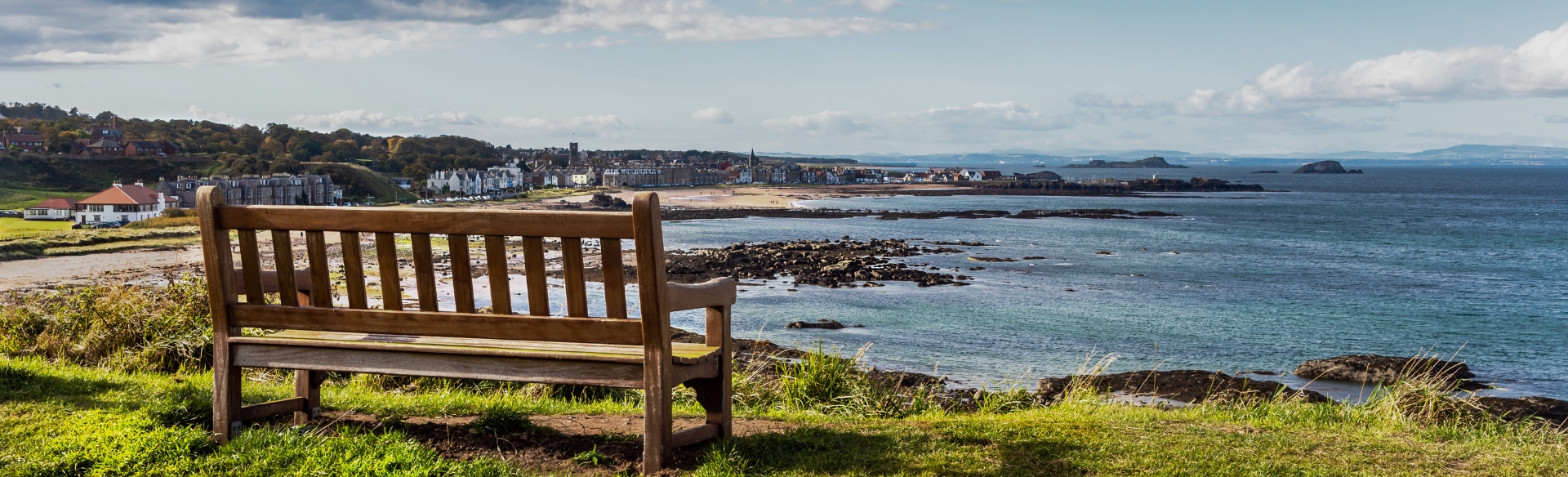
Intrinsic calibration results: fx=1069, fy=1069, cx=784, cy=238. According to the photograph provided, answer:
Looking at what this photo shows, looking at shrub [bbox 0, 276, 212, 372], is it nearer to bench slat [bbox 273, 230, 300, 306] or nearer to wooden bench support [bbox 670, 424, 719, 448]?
bench slat [bbox 273, 230, 300, 306]

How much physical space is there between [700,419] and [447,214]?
1928 millimetres

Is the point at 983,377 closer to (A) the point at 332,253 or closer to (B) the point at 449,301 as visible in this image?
(B) the point at 449,301

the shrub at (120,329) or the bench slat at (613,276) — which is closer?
the bench slat at (613,276)

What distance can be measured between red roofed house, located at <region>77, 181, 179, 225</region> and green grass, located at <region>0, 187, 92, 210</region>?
12233 millimetres

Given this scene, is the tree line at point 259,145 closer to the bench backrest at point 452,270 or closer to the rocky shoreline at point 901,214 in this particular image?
the rocky shoreline at point 901,214

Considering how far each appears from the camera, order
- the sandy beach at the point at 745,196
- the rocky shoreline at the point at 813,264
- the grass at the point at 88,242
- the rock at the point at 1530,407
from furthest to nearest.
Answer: the sandy beach at the point at 745,196 → the grass at the point at 88,242 → the rocky shoreline at the point at 813,264 → the rock at the point at 1530,407

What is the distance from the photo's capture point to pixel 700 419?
516cm

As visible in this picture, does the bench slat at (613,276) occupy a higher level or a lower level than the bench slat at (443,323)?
higher

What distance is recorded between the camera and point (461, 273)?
3.81 meters

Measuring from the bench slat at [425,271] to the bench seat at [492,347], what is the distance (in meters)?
0.14

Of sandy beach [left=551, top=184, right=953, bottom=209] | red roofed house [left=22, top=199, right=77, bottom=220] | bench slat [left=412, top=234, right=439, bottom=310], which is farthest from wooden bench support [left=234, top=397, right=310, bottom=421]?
sandy beach [left=551, top=184, right=953, bottom=209]

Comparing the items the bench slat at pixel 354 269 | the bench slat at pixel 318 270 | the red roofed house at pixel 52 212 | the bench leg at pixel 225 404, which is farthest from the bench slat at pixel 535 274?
the red roofed house at pixel 52 212

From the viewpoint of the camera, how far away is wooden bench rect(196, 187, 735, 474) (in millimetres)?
3650

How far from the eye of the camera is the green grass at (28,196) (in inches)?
3059
